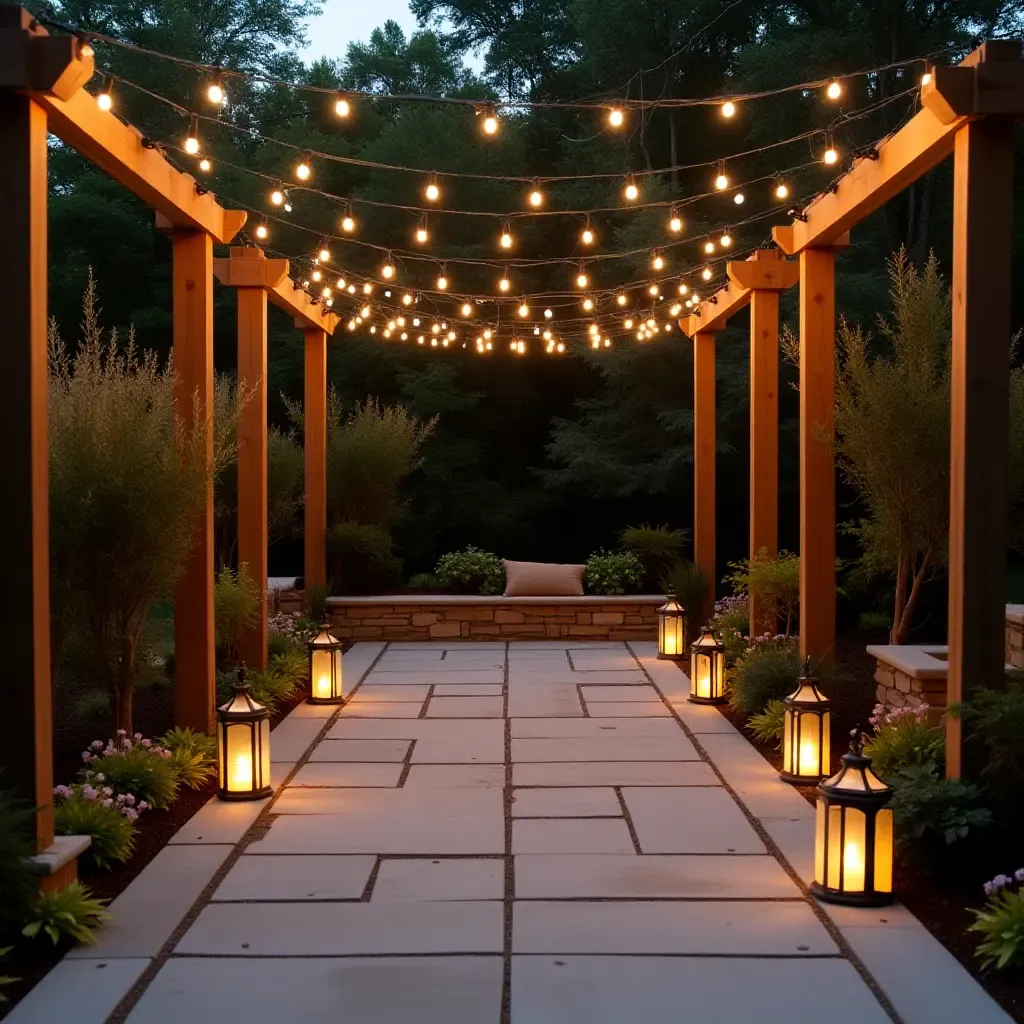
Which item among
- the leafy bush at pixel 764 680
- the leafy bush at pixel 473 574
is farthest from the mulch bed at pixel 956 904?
the leafy bush at pixel 473 574

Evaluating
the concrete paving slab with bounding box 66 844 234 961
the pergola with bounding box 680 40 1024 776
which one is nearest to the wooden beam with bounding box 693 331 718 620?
the pergola with bounding box 680 40 1024 776

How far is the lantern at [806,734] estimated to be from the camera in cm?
524

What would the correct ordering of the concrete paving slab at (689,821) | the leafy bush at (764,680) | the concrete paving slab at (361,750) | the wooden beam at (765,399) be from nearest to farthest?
the concrete paving slab at (689,821) → the concrete paving slab at (361,750) → the leafy bush at (764,680) → the wooden beam at (765,399)

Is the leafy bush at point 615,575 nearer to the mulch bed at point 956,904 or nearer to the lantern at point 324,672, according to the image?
the lantern at point 324,672

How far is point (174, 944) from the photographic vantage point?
3416mm

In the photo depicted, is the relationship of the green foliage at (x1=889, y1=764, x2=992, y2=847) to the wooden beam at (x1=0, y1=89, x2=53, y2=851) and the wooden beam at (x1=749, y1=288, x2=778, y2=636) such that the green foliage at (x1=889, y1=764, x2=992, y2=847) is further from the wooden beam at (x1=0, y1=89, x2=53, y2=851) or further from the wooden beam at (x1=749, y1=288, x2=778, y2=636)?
the wooden beam at (x1=749, y1=288, x2=778, y2=636)

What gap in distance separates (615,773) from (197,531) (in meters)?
2.24

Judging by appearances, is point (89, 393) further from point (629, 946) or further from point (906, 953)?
point (906, 953)

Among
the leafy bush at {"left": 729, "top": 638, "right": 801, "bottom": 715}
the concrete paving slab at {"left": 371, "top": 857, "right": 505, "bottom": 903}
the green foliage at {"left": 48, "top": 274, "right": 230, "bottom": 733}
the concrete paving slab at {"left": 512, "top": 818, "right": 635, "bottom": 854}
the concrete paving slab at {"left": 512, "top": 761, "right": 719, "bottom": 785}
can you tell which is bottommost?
the concrete paving slab at {"left": 512, "top": 761, "right": 719, "bottom": 785}

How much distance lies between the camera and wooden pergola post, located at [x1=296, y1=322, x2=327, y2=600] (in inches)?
408

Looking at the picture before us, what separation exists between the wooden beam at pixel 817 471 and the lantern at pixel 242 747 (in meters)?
2.89

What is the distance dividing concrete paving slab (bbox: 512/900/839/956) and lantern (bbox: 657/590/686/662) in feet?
18.2

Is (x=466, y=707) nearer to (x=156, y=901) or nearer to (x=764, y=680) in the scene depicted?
(x=764, y=680)

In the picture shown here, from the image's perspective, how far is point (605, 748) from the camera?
6.16 meters
